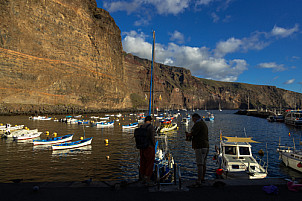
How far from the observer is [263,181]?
7.81 m

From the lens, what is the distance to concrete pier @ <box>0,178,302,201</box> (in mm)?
6426

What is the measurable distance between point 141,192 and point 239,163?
12.5 m

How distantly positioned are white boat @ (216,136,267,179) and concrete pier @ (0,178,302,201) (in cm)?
852

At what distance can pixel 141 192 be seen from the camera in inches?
271

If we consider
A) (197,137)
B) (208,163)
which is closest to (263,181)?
(197,137)

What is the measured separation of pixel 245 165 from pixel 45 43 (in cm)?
12111

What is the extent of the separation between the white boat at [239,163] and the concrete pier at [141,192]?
8.52 m

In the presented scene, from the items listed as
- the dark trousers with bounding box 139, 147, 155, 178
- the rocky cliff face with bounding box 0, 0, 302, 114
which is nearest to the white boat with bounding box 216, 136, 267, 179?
the dark trousers with bounding box 139, 147, 155, 178

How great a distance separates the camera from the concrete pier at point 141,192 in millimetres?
6426

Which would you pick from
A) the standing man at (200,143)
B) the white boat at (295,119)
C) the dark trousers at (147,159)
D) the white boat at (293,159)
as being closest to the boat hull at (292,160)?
the white boat at (293,159)

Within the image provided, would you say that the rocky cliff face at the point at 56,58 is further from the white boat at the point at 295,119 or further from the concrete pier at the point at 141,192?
the white boat at the point at 295,119

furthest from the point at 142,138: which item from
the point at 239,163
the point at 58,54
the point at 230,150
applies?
the point at 58,54

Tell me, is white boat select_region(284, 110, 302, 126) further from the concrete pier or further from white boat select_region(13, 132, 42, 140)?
white boat select_region(13, 132, 42, 140)

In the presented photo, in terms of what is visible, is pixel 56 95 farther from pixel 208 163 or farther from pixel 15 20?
pixel 208 163
